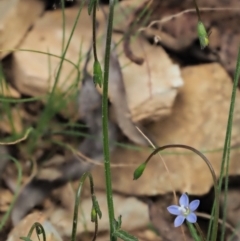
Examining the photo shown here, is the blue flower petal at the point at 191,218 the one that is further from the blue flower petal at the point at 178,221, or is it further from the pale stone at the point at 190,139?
the pale stone at the point at 190,139

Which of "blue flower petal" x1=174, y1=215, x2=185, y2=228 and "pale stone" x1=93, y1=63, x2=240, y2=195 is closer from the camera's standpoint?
"blue flower petal" x1=174, y1=215, x2=185, y2=228

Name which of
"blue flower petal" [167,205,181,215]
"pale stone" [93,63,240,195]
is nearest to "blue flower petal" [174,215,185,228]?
"blue flower petal" [167,205,181,215]

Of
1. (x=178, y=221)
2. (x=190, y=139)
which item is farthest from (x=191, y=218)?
(x=190, y=139)

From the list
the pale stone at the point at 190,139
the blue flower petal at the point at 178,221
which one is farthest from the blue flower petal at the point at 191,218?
the pale stone at the point at 190,139

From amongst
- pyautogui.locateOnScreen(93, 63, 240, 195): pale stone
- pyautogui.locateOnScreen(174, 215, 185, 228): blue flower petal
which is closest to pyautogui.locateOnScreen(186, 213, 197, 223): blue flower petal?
pyautogui.locateOnScreen(174, 215, 185, 228): blue flower petal

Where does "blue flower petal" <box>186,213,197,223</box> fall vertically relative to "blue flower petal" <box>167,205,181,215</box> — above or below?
below

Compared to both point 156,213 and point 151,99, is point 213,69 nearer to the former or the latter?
point 151,99

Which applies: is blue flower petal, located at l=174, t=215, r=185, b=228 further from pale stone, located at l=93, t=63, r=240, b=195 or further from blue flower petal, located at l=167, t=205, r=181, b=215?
pale stone, located at l=93, t=63, r=240, b=195

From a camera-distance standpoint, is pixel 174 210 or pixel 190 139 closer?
pixel 174 210

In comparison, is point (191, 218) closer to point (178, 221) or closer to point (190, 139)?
point (178, 221)

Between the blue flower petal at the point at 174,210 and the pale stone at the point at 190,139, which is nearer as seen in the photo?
the blue flower petal at the point at 174,210

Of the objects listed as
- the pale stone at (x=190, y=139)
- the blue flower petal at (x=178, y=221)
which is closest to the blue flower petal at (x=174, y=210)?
the blue flower petal at (x=178, y=221)

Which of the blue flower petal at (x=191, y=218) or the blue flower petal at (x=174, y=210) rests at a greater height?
the blue flower petal at (x=174, y=210)
